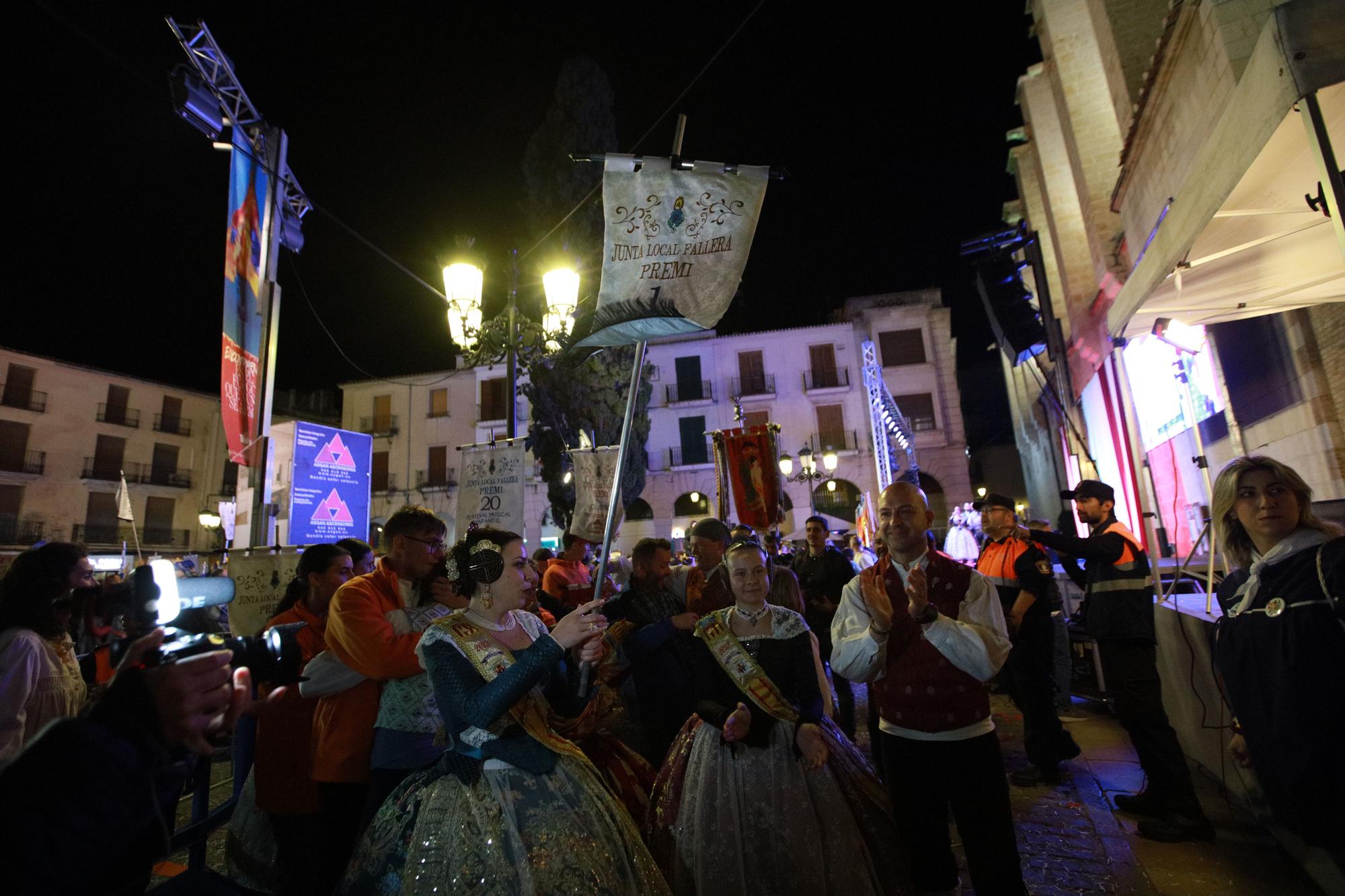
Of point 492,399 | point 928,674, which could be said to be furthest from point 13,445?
point 928,674

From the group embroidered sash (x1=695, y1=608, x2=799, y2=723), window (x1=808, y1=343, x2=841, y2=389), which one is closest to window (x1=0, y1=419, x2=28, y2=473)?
window (x1=808, y1=343, x2=841, y2=389)

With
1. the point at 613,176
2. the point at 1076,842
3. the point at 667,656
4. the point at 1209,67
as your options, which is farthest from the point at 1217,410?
the point at 613,176

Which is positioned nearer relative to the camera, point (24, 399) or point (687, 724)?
point (687, 724)

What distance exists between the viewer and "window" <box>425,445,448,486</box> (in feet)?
100

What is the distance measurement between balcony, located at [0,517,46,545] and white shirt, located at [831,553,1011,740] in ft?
117

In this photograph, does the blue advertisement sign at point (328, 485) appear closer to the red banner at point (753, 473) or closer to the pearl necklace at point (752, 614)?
the red banner at point (753, 473)

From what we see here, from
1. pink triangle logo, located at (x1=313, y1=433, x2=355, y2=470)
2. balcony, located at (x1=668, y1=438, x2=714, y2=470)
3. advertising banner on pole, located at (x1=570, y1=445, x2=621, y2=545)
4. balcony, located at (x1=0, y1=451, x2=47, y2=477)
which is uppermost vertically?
balcony, located at (x1=0, y1=451, x2=47, y2=477)

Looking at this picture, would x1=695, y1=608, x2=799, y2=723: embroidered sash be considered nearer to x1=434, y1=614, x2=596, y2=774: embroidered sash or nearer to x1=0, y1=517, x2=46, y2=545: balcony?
x1=434, y1=614, x2=596, y2=774: embroidered sash

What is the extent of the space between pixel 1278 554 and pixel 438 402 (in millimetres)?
32087

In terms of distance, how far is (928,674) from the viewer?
8.66 ft

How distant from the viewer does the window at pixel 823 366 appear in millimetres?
27828

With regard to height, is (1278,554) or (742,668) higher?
(1278,554)

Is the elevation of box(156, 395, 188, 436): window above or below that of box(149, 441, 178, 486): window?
above

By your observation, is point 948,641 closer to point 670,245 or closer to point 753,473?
point 670,245
